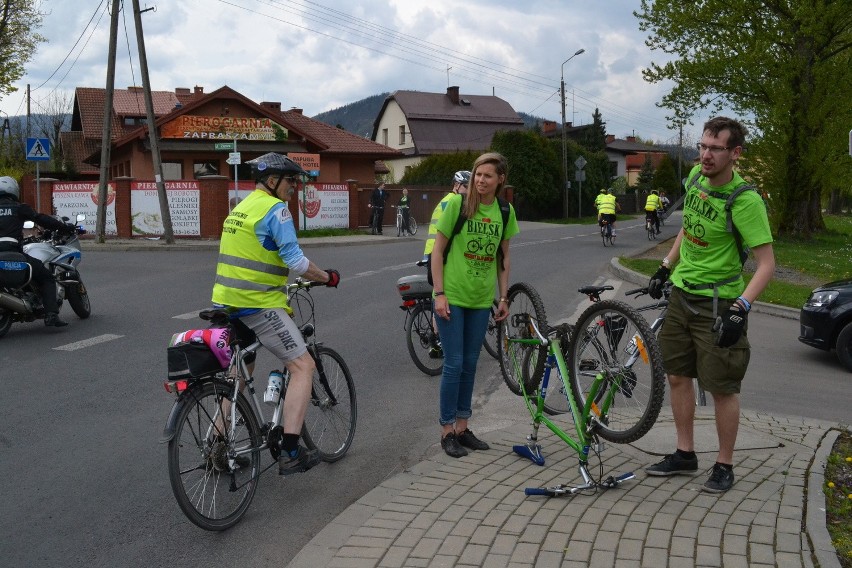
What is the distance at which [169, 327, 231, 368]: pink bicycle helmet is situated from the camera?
4398mm

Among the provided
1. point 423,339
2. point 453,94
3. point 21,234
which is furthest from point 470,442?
point 453,94

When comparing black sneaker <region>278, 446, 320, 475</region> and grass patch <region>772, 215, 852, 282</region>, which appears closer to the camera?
black sneaker <region>278, 446, 320, 475</region>

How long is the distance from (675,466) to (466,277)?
1.65 metres

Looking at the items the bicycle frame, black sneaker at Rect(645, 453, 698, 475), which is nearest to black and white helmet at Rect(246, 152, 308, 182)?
the bicycle frame

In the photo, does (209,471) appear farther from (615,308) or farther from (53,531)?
(615,308)

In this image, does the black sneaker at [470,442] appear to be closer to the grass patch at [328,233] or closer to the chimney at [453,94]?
the grass patch at [328,233]

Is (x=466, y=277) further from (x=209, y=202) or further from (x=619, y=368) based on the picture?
(x=209, y=202)

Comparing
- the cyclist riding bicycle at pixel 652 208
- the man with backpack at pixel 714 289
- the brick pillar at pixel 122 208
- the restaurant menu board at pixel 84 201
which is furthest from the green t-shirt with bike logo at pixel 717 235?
the cyclist riding bicycle at pixel 652 208

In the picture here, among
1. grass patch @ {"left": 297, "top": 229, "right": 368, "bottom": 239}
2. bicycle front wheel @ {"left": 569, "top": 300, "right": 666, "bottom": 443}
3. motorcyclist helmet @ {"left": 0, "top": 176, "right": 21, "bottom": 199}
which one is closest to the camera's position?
bicycle front wheel @ {"left": 569, "top": 300, "right": 666, "bottom": 443}

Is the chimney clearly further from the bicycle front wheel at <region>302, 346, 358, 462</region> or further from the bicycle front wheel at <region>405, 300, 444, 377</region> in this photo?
the bicycle front wheel at <region>302, 346, 358, 462</region>

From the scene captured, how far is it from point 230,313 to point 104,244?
876 inches

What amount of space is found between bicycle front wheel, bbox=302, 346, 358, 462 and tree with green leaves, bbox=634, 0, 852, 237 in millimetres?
24219

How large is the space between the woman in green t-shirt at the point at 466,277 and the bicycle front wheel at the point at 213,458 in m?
1.31

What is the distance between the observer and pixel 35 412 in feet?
22.0
